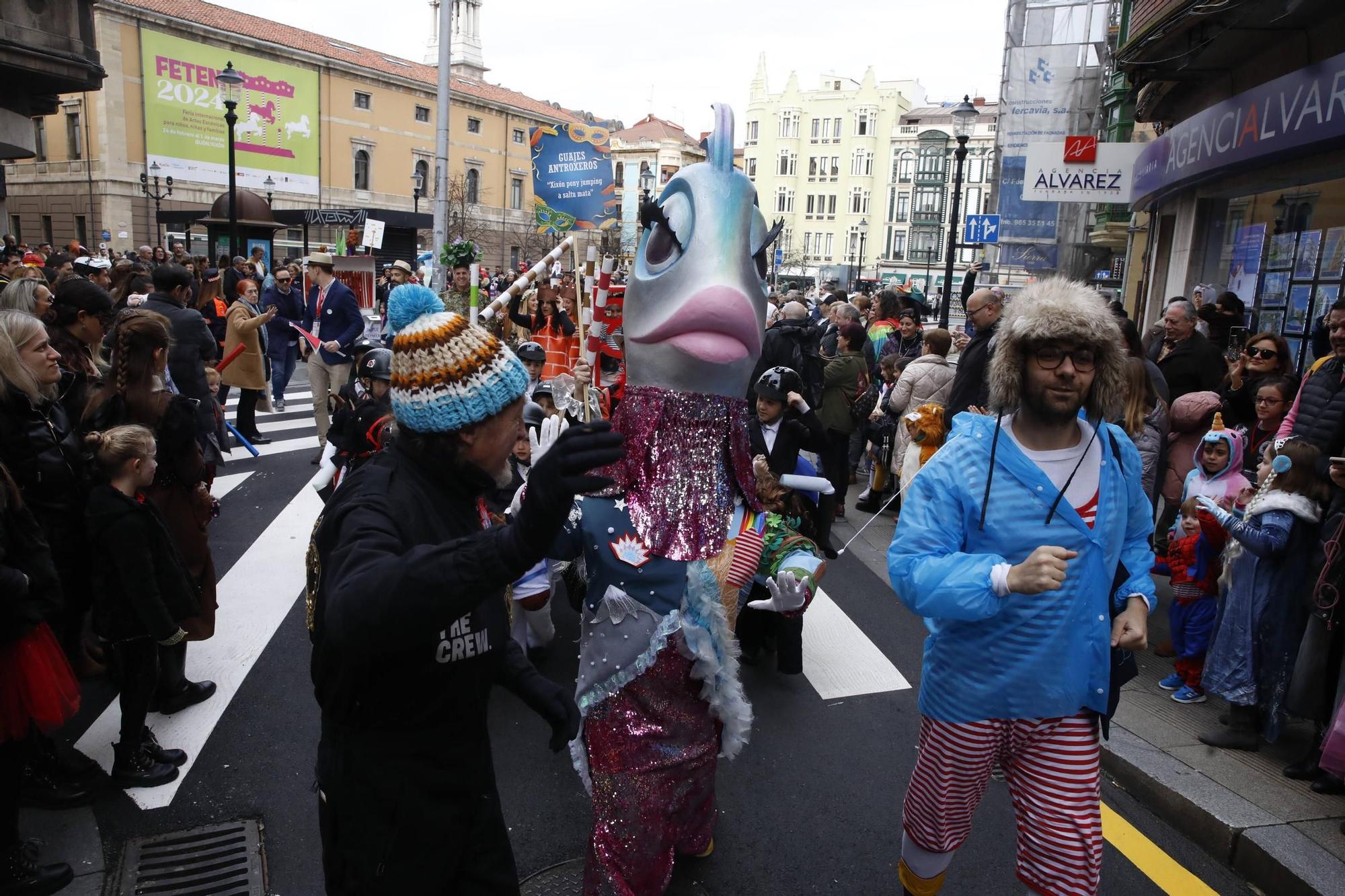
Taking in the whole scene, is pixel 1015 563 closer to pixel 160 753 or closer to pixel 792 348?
pixel 160 753

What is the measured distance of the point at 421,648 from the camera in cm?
185

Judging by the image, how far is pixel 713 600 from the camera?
2.71 metres

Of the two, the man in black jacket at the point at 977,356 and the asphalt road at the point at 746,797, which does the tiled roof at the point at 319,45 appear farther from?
the asphalt road at the point at 746,797

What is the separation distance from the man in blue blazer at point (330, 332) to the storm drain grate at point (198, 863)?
635 centimetres

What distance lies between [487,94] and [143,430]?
2237 inches

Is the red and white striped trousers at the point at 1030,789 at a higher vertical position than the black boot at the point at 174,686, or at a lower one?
higher

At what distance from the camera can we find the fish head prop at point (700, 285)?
8.83ft

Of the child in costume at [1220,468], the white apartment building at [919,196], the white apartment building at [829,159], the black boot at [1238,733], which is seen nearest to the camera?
the black boot at [1238,733]

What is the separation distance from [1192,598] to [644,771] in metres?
3.33

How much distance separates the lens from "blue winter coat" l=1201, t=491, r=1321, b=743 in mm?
3840

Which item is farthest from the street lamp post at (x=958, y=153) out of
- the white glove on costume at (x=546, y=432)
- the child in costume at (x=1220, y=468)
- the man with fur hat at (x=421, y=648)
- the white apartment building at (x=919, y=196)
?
the white apartment building at (x=919, y=196)

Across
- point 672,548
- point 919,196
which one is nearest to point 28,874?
point 672,548

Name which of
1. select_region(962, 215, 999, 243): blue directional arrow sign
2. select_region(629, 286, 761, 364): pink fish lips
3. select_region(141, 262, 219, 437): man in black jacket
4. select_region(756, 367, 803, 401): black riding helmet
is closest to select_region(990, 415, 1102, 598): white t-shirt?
select_region(629, 286, 761, 364): pink fish lips

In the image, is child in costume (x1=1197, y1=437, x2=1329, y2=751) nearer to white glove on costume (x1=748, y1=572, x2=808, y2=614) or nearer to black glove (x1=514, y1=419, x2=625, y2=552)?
white glove on costume (x1=748, y1=572, x2=808, y2=614)
